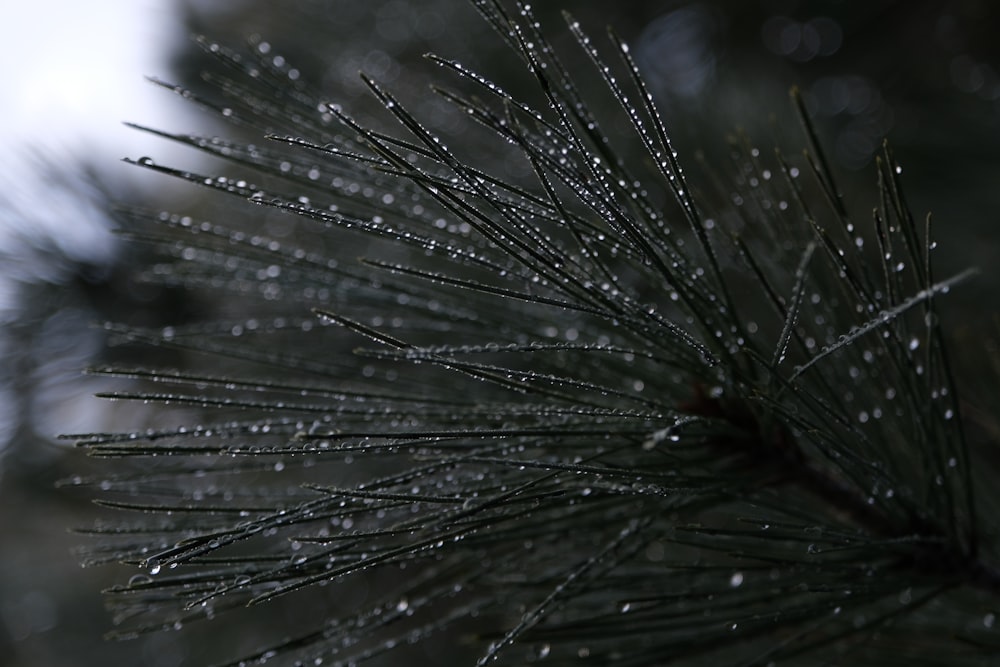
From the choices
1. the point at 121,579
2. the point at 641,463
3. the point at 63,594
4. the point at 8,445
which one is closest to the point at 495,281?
the point at 641,463

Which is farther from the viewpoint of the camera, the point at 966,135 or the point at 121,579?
the point at 121,579

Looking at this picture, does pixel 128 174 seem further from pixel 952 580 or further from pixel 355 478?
pixel 952 580

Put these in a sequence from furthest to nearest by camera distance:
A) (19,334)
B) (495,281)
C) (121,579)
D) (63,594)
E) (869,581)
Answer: (63,594) → (121,579) → (19,334) → (495,281) → (869,581)

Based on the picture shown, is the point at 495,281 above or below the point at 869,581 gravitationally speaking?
above

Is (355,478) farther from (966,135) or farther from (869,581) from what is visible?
(966,135)

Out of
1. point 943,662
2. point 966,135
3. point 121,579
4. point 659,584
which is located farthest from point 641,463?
point 121,579

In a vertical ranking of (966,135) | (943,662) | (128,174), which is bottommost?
(943,662)

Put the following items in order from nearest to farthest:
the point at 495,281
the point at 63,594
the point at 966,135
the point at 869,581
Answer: the point at 869,581 < the point at 495,281 < the point at 966,135 < the point at 63,594

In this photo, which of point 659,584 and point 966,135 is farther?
point 966,135

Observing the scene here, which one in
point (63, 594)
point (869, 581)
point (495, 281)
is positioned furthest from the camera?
point (63, 594)
